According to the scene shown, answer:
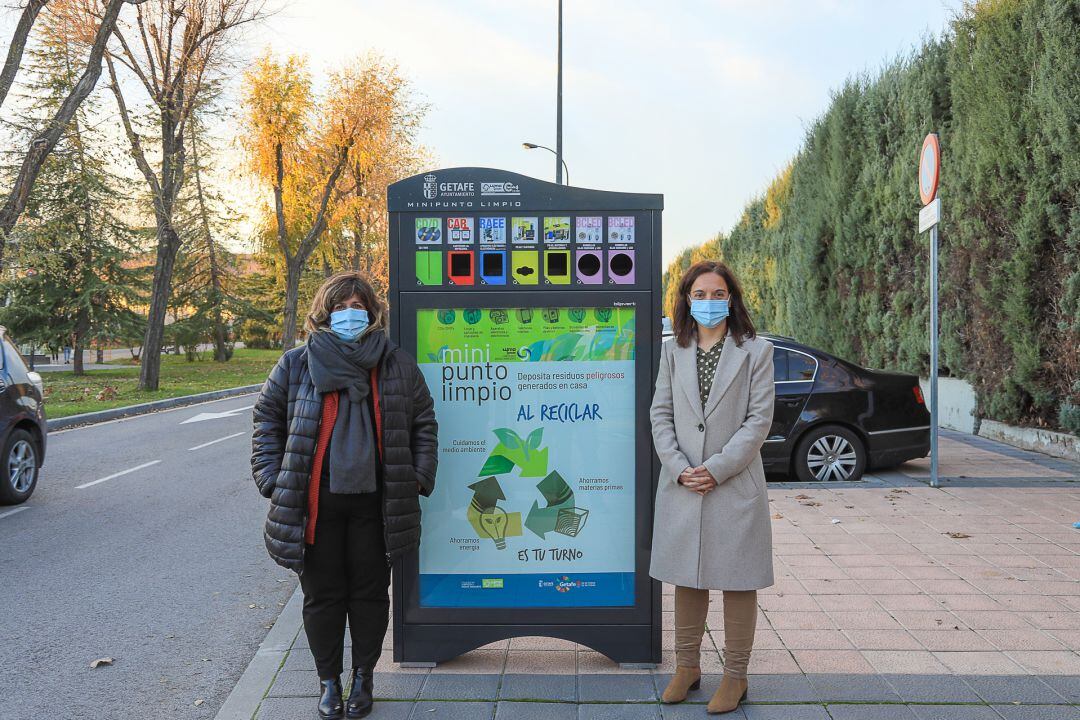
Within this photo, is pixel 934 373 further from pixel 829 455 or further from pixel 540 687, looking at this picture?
pixel 540 687

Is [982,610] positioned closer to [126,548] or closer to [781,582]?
[781,582]

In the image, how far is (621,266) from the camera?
12.3ft

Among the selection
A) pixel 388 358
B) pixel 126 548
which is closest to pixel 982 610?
pixel 388 358

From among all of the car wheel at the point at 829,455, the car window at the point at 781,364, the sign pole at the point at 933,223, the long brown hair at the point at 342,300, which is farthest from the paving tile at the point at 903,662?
the car window at the point at 781,364

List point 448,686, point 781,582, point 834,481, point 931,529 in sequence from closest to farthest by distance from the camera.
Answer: point 448,686
point 781,582
point 931,529
point 834,481

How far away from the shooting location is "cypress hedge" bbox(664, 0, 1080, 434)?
970cm

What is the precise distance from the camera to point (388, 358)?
3457 mm

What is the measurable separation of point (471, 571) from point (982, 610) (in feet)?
9.11

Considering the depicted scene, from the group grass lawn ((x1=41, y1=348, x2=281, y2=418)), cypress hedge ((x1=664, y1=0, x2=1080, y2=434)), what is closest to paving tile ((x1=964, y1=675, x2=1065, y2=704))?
cypress hedge ((x1=664, y1=0, x2=1080, y2=434))

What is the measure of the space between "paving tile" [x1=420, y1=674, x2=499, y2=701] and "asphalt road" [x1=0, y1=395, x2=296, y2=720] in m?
0.93

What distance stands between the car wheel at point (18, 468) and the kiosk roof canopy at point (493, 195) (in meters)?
6.08

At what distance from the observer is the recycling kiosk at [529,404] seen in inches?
148

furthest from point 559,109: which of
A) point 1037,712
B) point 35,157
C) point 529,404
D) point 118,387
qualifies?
point 1037,712

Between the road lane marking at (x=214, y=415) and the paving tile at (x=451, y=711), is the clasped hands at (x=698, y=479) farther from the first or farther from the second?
the road lane marking at (x=214, y=415)
